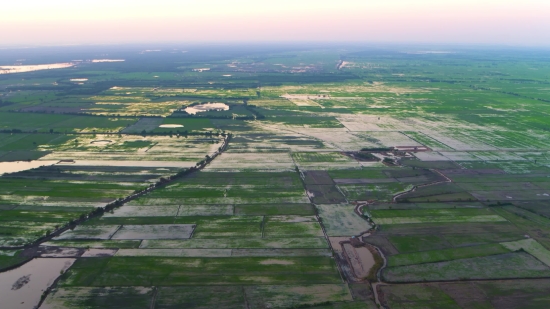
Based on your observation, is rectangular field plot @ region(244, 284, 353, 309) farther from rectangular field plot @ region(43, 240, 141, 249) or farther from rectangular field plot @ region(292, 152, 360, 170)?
rectangular field plot @ region(292, 152, 360, 170)

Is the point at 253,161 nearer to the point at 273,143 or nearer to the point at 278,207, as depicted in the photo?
the point at 273,143

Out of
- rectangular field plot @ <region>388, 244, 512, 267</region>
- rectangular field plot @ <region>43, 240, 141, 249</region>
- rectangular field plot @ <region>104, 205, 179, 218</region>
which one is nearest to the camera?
rectangular field plot @ <region>388, 244, 512, 267</region>

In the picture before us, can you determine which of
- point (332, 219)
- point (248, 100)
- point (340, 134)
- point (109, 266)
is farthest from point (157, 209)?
point (248, 100)

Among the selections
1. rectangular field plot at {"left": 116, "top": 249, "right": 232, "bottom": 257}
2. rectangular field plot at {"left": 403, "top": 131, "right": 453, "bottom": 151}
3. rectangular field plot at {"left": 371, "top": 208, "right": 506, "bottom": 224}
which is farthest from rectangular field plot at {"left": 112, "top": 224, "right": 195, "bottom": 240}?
rectangular field plot at {"left": 403, "top": 131, "right": 453, "bottom": 151}

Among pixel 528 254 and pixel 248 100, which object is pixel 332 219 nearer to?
pixel 528 254

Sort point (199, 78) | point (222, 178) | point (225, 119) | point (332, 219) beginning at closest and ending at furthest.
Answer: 1. point (332, 219)
2. point (222, 178)
3. point (225, 119)
4. point (199, 78)

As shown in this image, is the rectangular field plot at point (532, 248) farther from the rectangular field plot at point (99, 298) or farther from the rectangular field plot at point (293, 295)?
the rectangular field plot at point (99, 298)

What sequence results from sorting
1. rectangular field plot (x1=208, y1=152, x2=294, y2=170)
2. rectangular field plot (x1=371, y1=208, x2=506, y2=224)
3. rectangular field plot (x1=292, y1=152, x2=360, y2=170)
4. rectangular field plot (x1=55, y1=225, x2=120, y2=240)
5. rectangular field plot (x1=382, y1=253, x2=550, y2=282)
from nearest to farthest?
rectangular field plot (x1=382, y1=253, x2=550, y2=282) < rectangular field plot (x1=55, y1=225, x2=120, y2=240) < rectangular field plot (x1=371, y1=208, x2=506, y2=224) < rectangular field plot (x1=208, y1=152, x2=294, y2=170) < rectangular field plot (x1=292, y1=152, x2=360, y2=170)
